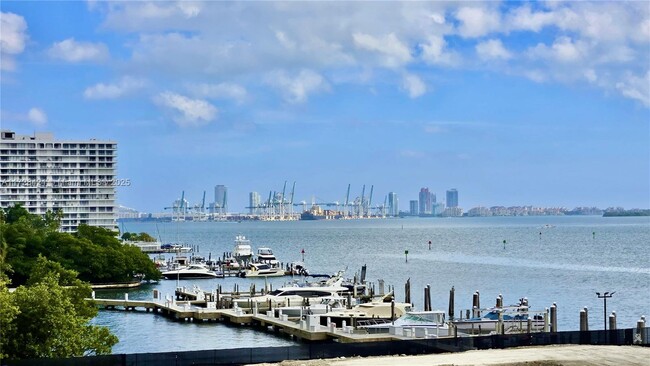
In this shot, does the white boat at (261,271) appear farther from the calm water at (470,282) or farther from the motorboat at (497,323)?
the motorboat at (497,323)

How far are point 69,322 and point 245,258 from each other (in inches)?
4317

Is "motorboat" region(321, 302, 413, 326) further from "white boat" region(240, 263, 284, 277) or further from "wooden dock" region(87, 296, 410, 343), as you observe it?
"white boat" region(240, 263, 284, 277)

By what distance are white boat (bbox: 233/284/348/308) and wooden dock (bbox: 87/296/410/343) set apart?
125 inches

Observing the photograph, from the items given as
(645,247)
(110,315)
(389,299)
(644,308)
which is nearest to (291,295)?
(389,299)

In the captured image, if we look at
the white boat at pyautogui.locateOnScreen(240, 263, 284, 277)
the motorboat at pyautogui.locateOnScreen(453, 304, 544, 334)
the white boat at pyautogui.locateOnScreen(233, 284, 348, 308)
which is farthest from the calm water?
the motorboat at pyautogui.locateOnScreen(453, 304, 544, 334)

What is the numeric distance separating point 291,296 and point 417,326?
27062mm

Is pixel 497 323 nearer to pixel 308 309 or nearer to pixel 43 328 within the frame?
pixel 308 309

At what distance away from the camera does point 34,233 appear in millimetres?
109188

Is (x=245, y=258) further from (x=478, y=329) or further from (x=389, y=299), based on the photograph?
(x=478, y=329)

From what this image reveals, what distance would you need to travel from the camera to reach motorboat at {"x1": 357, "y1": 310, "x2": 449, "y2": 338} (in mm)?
56844

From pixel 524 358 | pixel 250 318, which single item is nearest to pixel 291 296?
pixel 250 318

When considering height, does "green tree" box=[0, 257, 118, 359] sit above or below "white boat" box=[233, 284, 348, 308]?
above

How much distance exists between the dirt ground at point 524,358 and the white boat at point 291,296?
32.1 meters

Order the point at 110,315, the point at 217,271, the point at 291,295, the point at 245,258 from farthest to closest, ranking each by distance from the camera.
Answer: the point at 245,258 < the point at 217,271 < the point at 291,295 < the point at 110,315
